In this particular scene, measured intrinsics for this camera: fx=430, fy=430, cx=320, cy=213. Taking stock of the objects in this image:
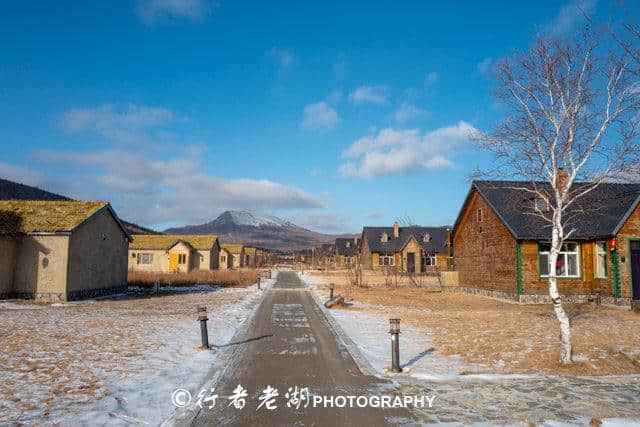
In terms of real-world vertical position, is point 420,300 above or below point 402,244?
below

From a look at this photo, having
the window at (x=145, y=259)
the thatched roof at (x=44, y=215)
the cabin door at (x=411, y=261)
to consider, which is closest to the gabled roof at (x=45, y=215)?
the thatched roof at (x=44, y=215)

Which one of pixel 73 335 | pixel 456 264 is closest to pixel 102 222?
pixel 73 335

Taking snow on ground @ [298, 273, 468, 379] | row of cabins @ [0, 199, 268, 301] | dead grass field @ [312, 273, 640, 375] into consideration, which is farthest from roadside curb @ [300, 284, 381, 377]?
row of cabins @ [0, 199, 268, 301]

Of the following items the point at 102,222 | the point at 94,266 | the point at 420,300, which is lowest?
the point at 420,300

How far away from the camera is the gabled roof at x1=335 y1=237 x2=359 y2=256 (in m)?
81.7

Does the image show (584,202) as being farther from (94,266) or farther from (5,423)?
(94,266)

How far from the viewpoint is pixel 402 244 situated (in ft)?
187

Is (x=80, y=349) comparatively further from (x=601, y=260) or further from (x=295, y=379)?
(x=601, y=260)

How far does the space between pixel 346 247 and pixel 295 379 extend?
76135 millimetres

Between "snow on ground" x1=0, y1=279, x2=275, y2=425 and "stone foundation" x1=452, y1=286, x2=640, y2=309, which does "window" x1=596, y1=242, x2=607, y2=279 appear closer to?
"stone foundation" x1=452, y1=286, x2=640, y2=309

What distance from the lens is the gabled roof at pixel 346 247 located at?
81.7 meters

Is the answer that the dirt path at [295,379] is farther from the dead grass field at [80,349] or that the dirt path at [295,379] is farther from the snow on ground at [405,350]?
the dead grass field at [80,349]

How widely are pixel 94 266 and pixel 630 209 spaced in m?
27.0

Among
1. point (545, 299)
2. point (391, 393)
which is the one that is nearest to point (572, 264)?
point (545, 299)
